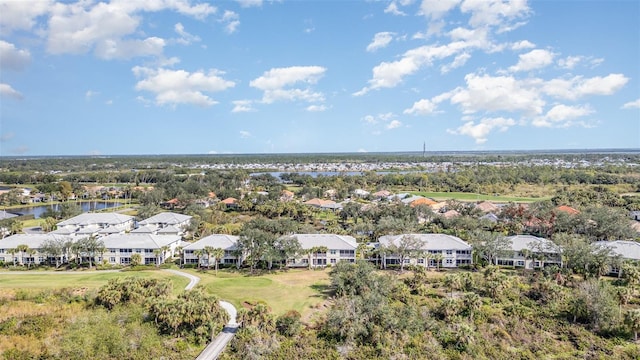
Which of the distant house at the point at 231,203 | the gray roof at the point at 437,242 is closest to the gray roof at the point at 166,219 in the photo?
the distant house at the point at 231,203

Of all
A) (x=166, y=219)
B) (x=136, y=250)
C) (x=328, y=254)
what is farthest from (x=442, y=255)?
(x=166, y=219)

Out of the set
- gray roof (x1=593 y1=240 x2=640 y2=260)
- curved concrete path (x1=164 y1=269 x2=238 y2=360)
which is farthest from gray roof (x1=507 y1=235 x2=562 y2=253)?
curved concrete path (x1=164 y1=269 x2=238 y2=360)

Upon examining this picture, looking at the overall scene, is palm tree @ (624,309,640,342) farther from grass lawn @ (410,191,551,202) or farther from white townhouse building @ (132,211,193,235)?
grass lawn @ (410,191,551,202)

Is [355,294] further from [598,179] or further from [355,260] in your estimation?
[598,179]

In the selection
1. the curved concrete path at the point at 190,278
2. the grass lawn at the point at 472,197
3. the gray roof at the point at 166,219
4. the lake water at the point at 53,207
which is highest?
the grass lawn at the point at 472,197

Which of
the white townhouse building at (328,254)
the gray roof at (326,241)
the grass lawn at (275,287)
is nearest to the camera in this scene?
the grass lawn at (275,287)

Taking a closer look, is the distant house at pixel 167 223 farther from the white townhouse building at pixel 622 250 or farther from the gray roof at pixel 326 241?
the white townhouse building at pixel 622 250
